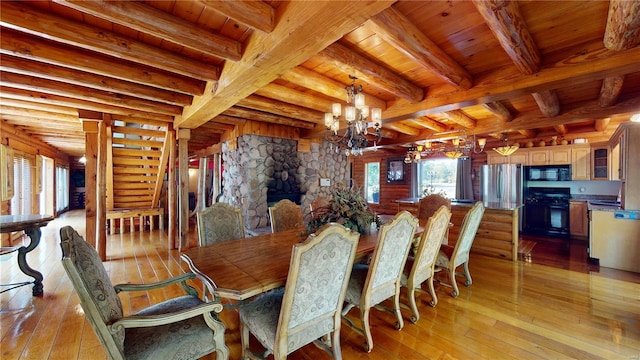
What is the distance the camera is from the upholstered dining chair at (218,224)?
2.50 metres

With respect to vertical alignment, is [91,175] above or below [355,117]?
below

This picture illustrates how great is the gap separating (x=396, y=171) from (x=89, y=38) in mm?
7744

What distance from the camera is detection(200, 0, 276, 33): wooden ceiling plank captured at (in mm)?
1430

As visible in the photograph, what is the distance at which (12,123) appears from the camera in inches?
181

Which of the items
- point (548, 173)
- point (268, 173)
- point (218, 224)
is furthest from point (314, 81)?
point (548, 173)

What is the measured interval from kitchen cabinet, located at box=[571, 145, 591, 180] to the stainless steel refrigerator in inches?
34.9

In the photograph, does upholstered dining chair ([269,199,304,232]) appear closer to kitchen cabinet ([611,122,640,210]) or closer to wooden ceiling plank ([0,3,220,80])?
wooden ceiling plank ([0,3,220,80])

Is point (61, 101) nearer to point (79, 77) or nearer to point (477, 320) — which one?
point (79, 77)

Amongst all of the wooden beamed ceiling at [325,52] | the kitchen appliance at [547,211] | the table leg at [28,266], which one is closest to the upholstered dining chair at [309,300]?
the wooden beamed ceiling at [325,52]

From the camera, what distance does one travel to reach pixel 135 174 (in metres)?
5.93

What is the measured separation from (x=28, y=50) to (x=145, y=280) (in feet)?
8.47

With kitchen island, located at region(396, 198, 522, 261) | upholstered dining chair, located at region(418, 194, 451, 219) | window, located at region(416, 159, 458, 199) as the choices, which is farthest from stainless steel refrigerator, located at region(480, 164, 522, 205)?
upholstered dining chair, located at region(418, 194, 451, 219)

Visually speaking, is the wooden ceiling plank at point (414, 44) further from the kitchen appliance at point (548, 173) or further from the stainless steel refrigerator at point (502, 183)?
the kitchen appliance at point (548, 173)

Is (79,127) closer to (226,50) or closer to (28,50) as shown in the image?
(28,50)
